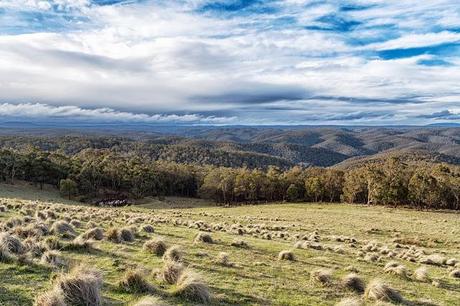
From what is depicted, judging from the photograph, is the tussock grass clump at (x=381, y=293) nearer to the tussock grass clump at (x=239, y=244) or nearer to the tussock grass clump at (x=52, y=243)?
the tussock grass clump at (x=239, y=244)

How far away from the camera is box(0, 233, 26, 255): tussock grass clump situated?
13226mm

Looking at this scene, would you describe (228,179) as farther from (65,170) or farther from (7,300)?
(7,300)

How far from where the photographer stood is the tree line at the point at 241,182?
98438 mm

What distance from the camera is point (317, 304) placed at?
11.6 m

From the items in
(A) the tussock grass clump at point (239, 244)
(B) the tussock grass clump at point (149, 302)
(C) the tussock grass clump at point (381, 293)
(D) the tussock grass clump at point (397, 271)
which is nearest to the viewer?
(B) the tussock grass clump at point (149, 302)

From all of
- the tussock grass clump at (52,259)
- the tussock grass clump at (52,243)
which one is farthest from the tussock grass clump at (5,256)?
the tussock grass clump at (52,243)

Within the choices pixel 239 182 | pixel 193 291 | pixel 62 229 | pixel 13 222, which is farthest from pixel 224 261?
pixel 239 182

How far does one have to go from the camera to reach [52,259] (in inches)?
492

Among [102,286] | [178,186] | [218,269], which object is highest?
[102,286]

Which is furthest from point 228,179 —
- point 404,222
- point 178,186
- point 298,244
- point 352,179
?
point 298,244

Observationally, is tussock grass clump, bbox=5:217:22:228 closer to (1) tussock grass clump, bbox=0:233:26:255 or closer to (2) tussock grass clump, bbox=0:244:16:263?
(1) tussock grass clump, bbox=0:233:26:255

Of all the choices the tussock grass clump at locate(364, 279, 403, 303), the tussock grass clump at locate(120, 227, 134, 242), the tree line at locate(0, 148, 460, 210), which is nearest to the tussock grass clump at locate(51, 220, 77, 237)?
the tussock grass clump at locate(120, 227, 134, 242)

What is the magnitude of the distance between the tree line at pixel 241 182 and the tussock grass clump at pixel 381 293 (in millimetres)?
90648

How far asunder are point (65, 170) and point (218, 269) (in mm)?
103235
